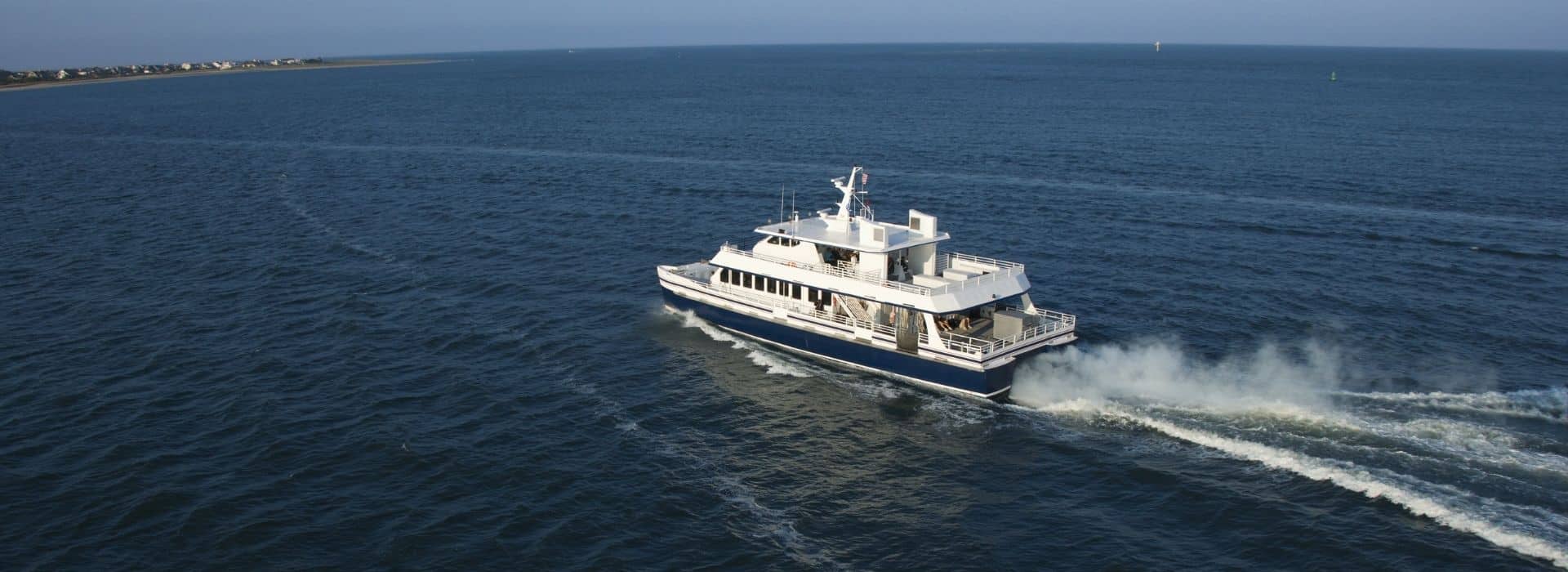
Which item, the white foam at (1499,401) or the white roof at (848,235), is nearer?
the white foam at (1499,401)

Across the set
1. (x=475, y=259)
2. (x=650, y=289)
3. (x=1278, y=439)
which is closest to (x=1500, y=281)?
(x=1278, y=439)

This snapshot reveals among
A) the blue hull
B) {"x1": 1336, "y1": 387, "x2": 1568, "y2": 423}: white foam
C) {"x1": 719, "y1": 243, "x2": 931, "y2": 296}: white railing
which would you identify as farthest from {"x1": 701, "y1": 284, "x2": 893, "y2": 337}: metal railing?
{"x1": 1336, "y1": 387, "x2": 1568, "y2": 423}: white foam

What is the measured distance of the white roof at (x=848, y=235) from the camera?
49406 mm

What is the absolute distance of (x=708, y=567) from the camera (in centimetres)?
3184

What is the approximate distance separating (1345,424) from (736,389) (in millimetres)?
24524

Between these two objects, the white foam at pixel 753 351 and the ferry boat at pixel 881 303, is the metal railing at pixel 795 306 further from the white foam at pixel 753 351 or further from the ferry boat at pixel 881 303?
the white foam at pixel 753 351

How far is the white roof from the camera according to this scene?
4941 centimetres

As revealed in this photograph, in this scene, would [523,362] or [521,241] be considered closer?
[523,362]

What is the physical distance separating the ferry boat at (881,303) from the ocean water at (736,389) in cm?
126

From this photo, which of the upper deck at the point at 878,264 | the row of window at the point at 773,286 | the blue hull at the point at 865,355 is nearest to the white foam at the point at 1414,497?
the blue hull at the point at 865,355

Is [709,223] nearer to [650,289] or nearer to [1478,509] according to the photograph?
[650,289]

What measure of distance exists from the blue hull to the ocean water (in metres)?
0.91

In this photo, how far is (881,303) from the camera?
157 ft

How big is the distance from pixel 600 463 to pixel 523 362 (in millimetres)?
12472
